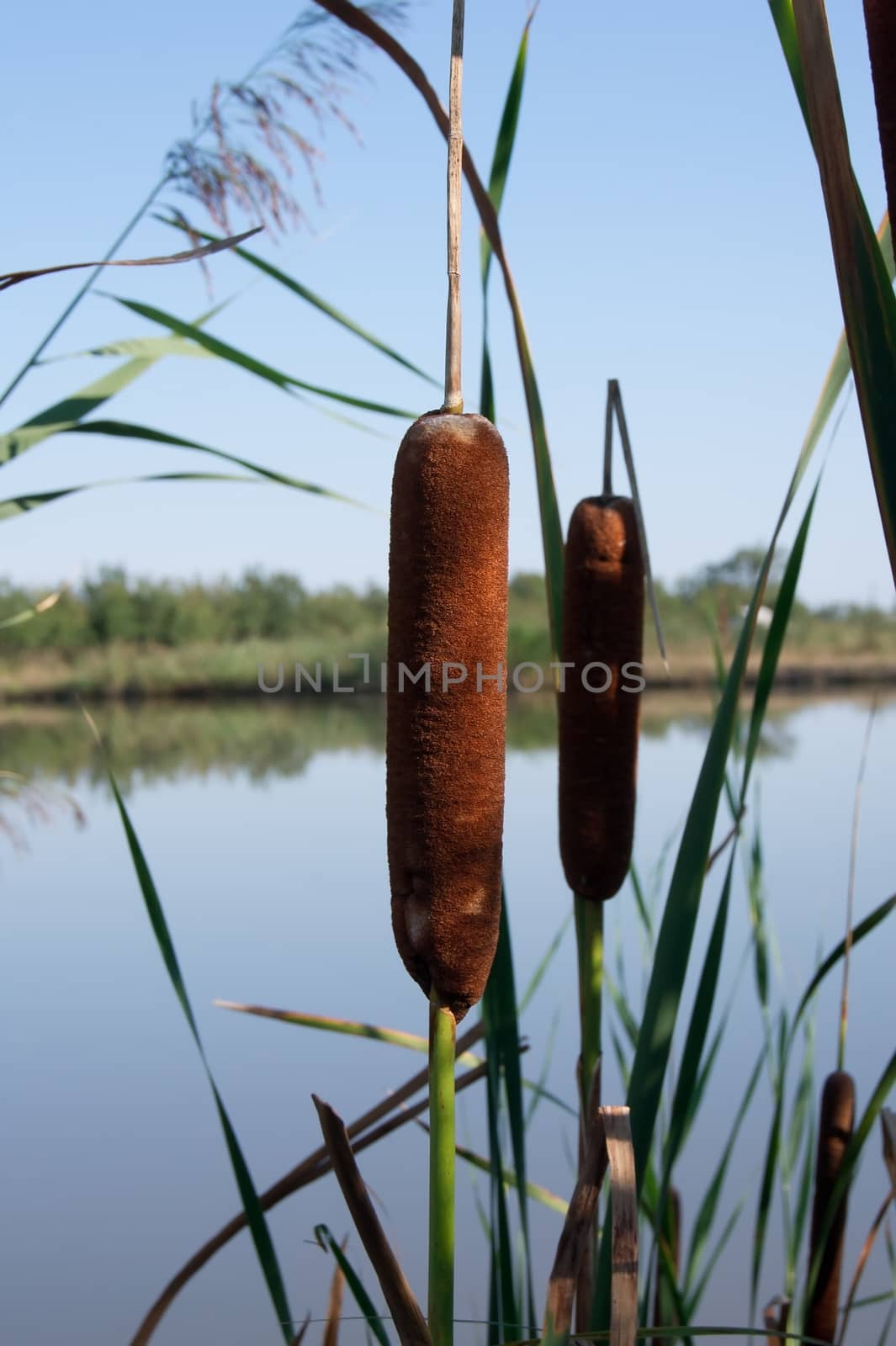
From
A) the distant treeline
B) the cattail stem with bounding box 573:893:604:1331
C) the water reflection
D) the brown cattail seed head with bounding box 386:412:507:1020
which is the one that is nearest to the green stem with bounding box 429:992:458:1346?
the brown cattail seed head with bounding box 386:412:507:1020

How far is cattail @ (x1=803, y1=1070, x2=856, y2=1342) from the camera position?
1.20 m

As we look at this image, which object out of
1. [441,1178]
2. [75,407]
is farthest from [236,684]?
[441,1178]

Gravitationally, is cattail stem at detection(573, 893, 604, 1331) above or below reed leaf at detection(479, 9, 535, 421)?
below

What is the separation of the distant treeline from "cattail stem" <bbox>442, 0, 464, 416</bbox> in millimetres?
15394

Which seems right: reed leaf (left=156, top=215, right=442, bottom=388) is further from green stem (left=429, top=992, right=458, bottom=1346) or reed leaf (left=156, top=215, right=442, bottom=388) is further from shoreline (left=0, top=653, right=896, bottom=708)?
shoreline (left=0, top=653, right=896, bottom=708)

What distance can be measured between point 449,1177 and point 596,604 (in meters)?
0.48

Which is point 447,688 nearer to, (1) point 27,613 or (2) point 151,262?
(2) point 151,262

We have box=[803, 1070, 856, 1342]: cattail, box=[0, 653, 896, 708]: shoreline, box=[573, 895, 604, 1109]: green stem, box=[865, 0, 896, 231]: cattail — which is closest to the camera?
box=[865, 0, 896, 231]: cattail

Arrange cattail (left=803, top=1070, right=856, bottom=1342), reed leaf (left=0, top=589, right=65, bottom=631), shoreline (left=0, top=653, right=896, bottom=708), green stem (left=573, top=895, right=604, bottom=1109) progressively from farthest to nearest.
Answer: shoreline (left=0, top=653, right=896, bottom=708) < reed leaf (left=0, top=589, right=65, bottom=631) < cattail (left=803, top=1070, right=856, bottom=1342) < green stem (left=573, top=895, right=604, bottom=1109)

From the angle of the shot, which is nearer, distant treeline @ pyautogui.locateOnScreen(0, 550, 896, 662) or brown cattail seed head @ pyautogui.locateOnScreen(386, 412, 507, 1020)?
brown cattail seed head @ pyautogui.locateOnScreen(386, 412, 507, 1020)

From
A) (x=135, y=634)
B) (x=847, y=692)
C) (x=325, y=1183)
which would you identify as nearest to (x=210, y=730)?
(x=135, y=634)

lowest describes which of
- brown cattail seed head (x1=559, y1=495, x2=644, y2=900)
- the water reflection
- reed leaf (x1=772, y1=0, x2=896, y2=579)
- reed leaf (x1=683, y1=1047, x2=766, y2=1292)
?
the water reflection

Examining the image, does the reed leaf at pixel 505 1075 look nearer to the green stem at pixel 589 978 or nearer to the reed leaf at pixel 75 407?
the green stem at pixel 589 978

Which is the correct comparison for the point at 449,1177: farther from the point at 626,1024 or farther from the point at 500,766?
the point at 626,1024
